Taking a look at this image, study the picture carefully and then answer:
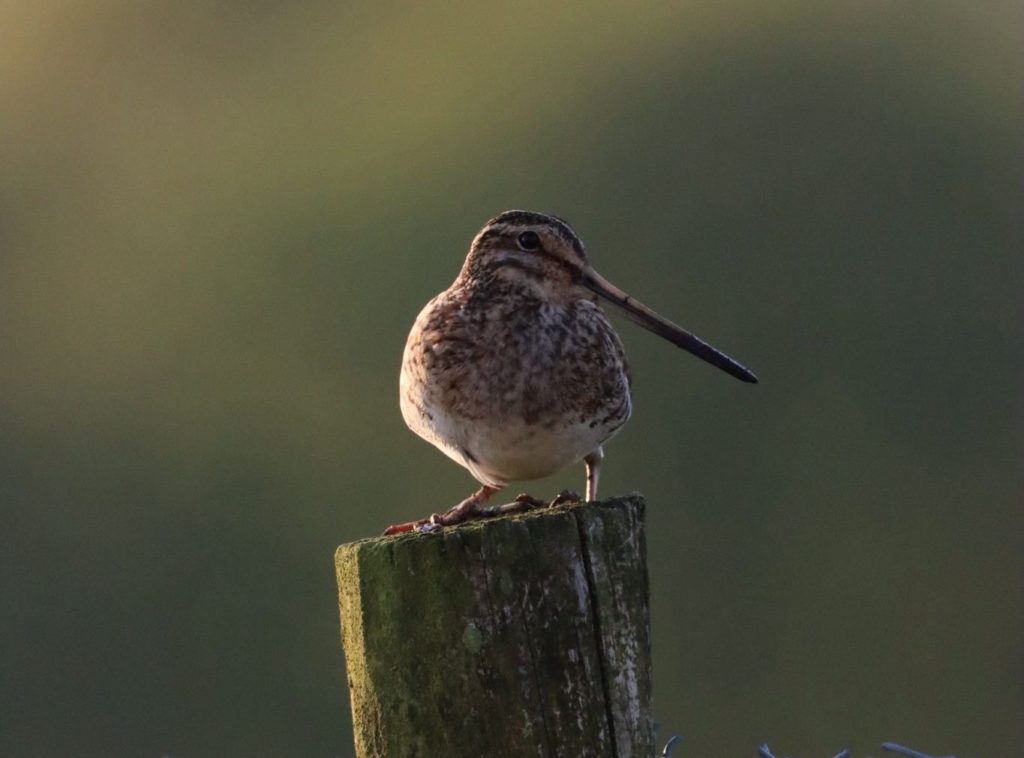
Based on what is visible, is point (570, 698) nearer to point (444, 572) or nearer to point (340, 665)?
point (444, 572)

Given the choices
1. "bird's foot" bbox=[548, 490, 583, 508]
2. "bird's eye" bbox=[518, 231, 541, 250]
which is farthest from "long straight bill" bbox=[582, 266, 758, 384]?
"bird's foot" bbox=[548, 490, 583, 508]

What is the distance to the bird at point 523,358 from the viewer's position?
5781 millimetres

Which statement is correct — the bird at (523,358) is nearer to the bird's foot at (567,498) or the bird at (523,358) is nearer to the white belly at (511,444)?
the white belly at (511,444)

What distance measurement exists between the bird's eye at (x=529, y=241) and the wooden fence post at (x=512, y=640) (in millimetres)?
1901

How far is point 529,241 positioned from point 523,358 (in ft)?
1.54

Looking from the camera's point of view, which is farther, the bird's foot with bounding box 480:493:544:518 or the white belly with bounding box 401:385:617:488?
the white belly with bounding box 401:385:617:488

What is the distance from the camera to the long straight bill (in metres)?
5.65

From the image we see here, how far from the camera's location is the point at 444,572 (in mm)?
4266

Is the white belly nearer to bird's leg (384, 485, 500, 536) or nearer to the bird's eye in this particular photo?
bird's leg (384, 485, 500, 536)

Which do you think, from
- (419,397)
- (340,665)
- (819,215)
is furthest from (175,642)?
(419,397)

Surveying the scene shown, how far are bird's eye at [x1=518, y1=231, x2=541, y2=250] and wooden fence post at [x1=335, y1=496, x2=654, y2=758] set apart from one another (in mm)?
1901

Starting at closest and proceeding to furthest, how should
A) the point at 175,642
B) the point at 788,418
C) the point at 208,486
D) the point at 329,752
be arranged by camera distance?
the point at 329,752 < the point at 175,642 < the point at 788,418 < the point at 208,486

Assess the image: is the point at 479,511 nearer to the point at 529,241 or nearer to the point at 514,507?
the point at 514,507

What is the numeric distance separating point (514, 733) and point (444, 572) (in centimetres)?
41
